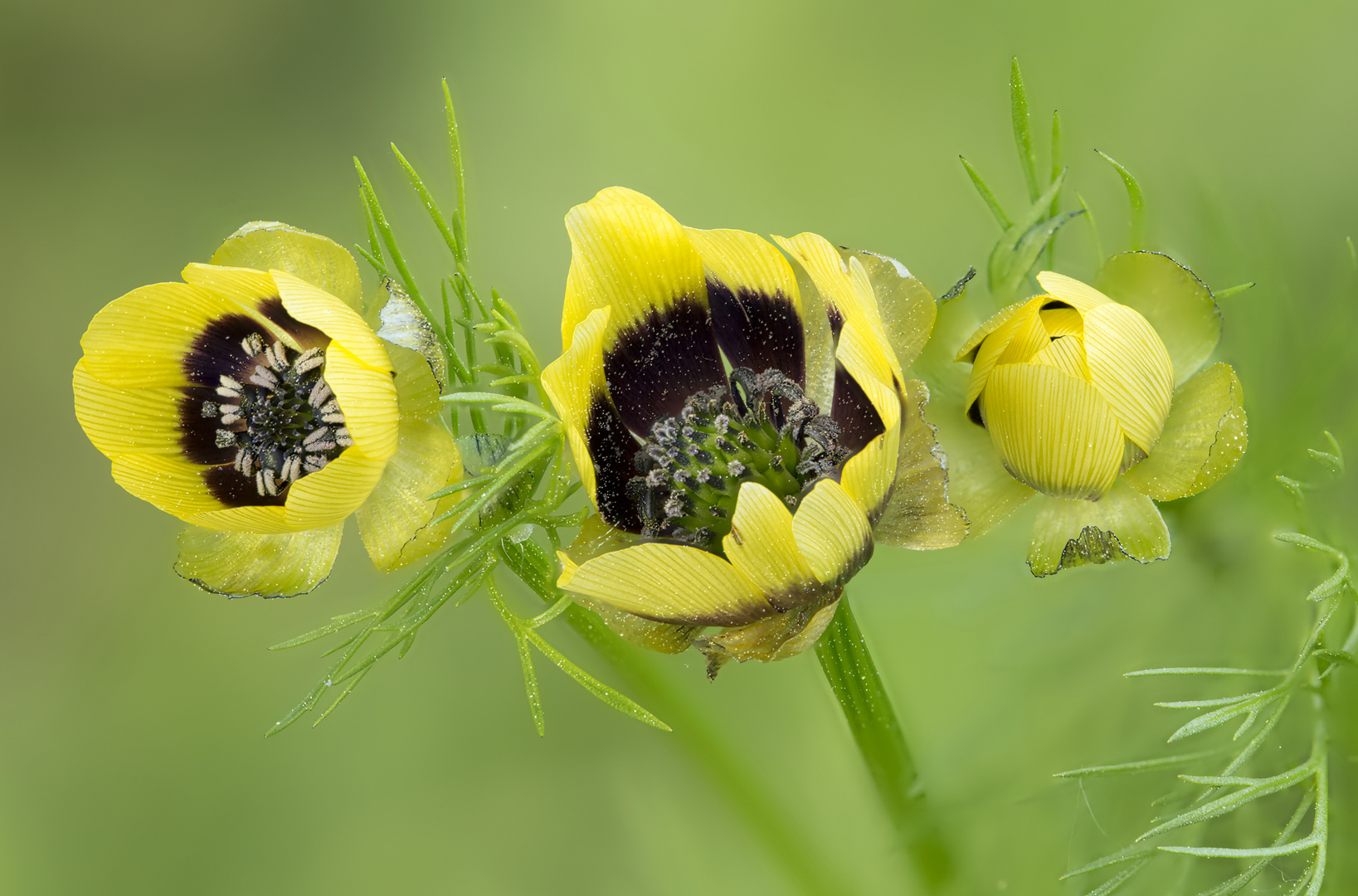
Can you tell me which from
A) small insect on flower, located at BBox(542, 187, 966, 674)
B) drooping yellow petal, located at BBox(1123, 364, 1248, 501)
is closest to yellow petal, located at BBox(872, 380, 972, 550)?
small insect on flower, located at BBox(542, 187, 966, 674)

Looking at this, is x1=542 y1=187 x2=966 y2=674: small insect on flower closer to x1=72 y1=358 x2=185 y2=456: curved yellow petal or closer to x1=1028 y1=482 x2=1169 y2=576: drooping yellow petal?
x1=1028 y1=482 x2=1169 y2=576: drooping yellow petal

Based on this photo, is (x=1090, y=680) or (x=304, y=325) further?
(x=1090, y=680)

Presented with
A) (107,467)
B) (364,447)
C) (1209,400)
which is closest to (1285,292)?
(1209,400)

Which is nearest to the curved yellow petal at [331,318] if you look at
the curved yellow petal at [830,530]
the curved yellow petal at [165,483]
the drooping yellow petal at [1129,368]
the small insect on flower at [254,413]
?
the small insect on flower at [254,413]

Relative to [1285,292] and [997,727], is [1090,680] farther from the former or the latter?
[1285,292]

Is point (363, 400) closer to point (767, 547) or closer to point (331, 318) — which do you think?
point (331, 318)

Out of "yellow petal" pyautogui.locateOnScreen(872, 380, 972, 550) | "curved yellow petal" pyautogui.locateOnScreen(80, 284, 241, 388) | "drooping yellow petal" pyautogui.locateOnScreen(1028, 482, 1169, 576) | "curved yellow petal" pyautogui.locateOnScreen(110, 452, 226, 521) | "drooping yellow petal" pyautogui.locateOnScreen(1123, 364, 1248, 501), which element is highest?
"curved yellow petal" pyautogui.locateOnScreen(80, 284, 241, 388)
